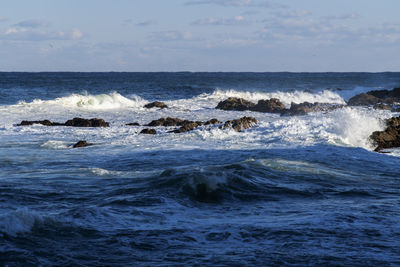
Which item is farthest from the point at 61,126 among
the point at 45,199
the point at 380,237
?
the point at 380,237

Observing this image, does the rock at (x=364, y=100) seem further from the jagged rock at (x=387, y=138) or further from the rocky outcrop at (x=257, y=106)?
the jagged rock at (x=387, y=138)

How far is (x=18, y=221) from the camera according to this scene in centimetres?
559

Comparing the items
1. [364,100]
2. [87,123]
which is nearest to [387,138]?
[87,123]

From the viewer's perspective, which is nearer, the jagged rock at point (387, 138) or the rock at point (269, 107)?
the jagged rock at point (387, 138)

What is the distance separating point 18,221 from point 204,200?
2.47m

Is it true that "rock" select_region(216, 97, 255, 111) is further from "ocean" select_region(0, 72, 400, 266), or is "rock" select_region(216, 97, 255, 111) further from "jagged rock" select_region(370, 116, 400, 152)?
"jagged rock" select_region(370, 116, 400, 152)

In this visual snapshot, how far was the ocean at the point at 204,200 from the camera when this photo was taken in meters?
4.84

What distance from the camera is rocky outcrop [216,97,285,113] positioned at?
88.5 ft

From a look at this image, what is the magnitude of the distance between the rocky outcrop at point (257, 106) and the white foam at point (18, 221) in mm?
21701

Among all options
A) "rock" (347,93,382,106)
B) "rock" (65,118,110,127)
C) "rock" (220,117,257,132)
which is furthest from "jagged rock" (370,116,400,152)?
"rock" (347,93,382,106)

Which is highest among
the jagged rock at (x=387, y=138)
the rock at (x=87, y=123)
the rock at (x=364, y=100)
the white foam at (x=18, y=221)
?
the rock at (x=364, y=100)

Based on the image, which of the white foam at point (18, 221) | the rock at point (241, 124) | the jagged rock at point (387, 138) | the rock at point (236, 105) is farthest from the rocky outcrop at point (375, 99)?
the white foam at point (18, 221)

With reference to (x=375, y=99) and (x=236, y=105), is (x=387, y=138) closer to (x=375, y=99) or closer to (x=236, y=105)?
(x=236, y=105)

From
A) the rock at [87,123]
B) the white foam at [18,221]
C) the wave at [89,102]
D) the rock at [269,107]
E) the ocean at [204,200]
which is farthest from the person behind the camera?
the wave at [89,102]
